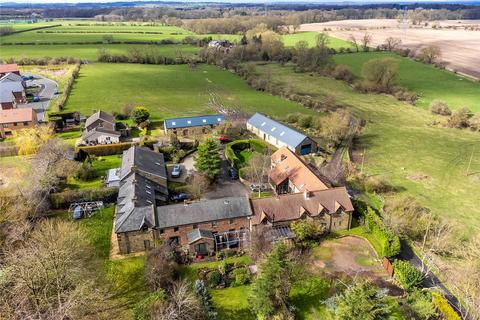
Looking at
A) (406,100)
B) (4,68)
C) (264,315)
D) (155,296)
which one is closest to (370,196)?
(264,315)

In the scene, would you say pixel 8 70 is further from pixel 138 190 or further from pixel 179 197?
pixel 138 190

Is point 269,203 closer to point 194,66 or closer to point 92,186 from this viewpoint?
point 92,186

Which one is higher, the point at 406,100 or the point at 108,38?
the point at 108,38

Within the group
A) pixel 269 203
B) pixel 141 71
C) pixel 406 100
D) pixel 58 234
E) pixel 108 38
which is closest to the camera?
pixel 58 234

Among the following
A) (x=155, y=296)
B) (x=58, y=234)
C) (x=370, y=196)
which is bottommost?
(x=370, y=196)

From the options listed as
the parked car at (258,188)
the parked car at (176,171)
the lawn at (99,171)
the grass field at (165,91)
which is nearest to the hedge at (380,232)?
the parked car at (258,188)

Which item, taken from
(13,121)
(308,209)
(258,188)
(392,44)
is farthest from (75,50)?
(308,209)

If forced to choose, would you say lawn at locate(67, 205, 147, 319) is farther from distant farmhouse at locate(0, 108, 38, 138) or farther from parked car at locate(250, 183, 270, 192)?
distant farmhouse at locate(0, 108, 38, 138)
